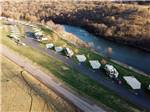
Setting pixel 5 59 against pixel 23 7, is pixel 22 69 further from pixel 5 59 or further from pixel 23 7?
pixel 23 7

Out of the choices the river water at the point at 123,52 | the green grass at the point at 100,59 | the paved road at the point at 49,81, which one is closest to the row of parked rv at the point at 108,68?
the green grass at the point at 100,59

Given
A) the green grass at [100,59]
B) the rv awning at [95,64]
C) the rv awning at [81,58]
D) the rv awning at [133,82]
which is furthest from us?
the rv awning at [81,58]

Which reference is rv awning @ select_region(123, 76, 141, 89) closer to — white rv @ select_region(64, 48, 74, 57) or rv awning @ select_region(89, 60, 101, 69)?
rv awning @ select_region(89, 60, 101, 69)

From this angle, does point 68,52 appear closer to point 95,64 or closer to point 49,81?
point 95,64

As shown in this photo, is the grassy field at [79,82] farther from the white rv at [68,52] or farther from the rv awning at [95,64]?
the rv awning at [95,64]

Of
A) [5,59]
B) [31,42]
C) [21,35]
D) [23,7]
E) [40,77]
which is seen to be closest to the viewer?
[40,77]

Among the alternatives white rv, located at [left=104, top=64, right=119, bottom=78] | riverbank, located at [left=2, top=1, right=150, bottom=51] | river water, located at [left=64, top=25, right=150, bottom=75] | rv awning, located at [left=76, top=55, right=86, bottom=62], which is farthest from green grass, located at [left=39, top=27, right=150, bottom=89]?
riverbank, located at [left=2, top=1, right=150, bottom=51]

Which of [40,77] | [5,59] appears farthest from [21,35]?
[40,77]
